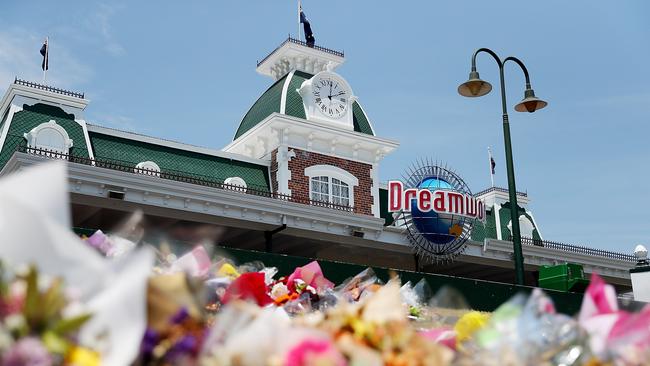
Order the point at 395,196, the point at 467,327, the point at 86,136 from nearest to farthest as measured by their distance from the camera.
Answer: the point at 467,327 → the point at 395,196 → the point at 86,136

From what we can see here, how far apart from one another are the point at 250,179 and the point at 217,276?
76.7 feet

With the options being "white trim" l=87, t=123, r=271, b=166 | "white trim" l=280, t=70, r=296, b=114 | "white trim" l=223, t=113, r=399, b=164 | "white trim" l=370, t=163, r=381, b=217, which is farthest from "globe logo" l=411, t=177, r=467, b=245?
"white trim" l=280, t=70, r=296, b=114

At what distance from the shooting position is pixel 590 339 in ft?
7.75

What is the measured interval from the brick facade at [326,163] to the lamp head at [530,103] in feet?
39.0

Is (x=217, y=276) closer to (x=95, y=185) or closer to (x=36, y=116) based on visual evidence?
(x=95, y=185)

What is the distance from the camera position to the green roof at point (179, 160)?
81.6 feet

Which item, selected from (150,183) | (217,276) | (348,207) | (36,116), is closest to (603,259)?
(348,207)

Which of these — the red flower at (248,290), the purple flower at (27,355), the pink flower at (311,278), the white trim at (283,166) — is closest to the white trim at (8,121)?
the white trim at (283,166)

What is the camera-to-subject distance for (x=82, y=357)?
5.64 ft

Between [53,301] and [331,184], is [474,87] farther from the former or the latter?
[331,184]

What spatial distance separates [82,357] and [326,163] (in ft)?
87.3

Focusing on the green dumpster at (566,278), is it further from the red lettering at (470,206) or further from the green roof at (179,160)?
the green roof at (179,160)

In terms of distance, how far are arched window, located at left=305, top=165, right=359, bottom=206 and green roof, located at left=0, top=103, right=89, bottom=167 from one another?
7.94 metres

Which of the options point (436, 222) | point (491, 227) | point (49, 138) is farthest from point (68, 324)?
point (491, 227)
